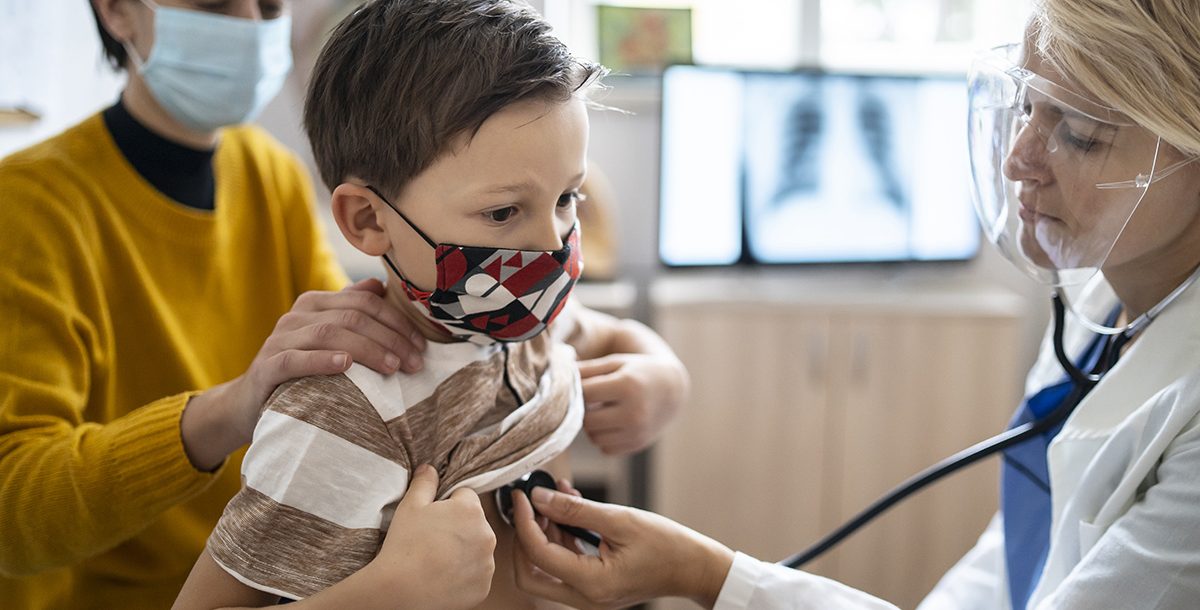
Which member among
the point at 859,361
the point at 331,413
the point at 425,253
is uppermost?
the point at 425,253

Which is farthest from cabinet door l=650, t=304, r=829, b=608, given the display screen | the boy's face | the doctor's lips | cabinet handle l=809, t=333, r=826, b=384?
the boy's face

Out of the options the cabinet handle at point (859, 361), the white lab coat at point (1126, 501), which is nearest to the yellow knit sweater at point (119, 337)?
the white lab coat at point (1126, 501)

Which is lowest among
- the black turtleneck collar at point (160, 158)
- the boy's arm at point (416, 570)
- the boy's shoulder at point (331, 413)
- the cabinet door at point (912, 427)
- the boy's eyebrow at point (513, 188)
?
the cabinet door at point (912, 427)

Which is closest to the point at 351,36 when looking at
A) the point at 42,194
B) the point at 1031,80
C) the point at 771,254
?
the point at 42,194

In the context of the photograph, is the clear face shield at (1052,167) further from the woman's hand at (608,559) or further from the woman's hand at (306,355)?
the woman's hand at (306,355)

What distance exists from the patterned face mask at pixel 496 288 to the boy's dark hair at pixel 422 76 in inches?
2.2

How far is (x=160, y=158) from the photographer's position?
124cm

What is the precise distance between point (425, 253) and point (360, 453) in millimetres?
205

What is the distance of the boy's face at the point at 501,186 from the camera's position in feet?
3.03

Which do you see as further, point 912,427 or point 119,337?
point 912,427

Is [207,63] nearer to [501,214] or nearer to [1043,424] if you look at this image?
[501,214]

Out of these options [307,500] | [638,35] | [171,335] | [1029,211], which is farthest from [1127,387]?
[638,35]

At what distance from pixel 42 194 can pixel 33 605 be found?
484 millimetres

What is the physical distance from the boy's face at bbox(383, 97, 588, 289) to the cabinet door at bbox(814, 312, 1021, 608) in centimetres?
179
